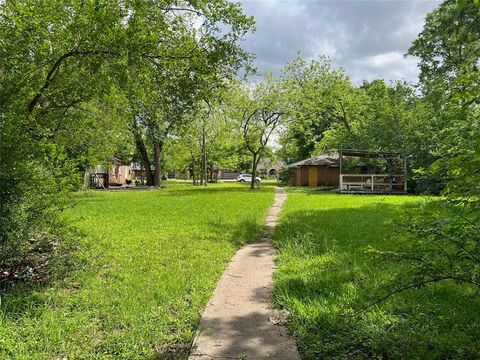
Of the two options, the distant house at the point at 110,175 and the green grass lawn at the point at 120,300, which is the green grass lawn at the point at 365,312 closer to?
the green grass lawn at the point at 120,300

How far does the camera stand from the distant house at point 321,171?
37.1 m

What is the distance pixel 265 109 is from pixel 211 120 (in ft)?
28.3

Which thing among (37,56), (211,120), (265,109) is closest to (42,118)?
(37,56)

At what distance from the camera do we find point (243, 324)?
13.5ft

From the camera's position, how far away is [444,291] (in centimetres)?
487

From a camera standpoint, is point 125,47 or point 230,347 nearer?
point 230,347

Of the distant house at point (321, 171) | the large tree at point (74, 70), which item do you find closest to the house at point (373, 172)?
the distant house at point (321, 171)

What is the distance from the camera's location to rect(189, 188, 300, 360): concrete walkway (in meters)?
3.49

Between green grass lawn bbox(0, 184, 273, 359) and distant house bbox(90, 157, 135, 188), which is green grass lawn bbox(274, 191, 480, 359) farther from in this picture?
distant house bbox(90, 157, 135, 188)

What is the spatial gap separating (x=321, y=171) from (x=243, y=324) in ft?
114

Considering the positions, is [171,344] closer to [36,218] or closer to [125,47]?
[36,218]

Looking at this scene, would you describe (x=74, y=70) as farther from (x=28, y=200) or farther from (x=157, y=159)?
(x=157, y=159)

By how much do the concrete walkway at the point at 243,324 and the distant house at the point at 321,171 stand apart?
31.5 m

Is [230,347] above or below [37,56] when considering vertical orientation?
below
